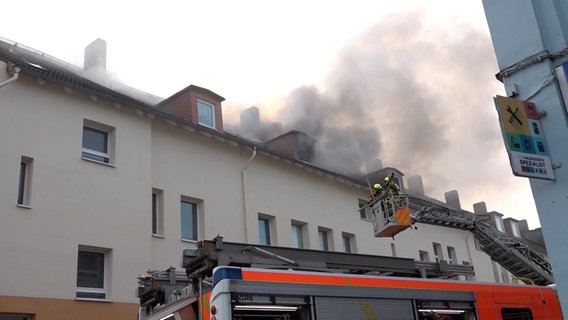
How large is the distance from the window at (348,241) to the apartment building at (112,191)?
843mm

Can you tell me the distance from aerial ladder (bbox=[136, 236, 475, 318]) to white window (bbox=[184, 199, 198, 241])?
7193 mm

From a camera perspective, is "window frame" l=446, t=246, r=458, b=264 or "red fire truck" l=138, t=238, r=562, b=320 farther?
"window frame" l=446, t=246, r=458, b=264

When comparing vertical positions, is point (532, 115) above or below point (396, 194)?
below

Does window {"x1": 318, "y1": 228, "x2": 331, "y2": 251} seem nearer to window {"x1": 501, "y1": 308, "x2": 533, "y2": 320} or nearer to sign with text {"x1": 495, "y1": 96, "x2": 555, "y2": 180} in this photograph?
window {"x1": 501, "y1": 308, "x2": 533, "y2": 320}

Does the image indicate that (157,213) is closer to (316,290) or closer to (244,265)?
(244,265)

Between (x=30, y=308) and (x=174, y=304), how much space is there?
557cm

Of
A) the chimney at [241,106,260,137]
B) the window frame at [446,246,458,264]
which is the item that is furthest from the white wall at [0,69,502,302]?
the window frame at [446,246,458,264]

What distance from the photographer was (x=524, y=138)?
6047 millimetres

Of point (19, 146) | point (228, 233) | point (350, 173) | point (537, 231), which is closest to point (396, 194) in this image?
point (228, 233)

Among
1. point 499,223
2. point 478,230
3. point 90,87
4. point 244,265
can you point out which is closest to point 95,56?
point 90,87

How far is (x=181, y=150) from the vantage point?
15.7m

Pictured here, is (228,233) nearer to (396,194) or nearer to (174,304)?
(396,194)

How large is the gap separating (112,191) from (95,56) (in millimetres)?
7568

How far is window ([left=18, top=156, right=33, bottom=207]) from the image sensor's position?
11945 millimetres
